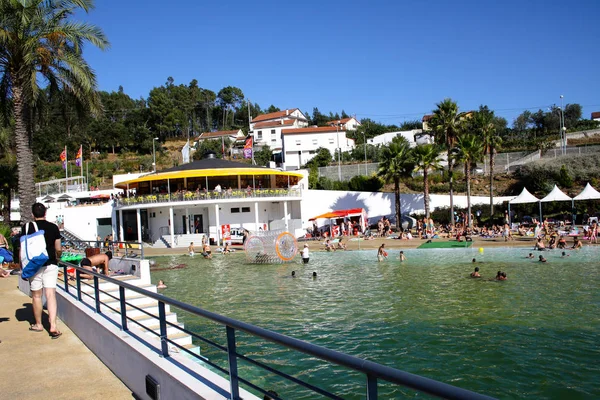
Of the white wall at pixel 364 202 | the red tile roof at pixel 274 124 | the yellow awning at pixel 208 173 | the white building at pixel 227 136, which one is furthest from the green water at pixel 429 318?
the white building at pixel 227 136

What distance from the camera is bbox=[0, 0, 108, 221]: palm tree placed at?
17297mm

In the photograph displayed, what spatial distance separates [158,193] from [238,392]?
1669 inches

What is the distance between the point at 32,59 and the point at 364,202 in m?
35.0

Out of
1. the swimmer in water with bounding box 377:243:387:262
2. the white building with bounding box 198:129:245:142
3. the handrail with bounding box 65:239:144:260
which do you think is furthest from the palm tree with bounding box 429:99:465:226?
the white building with bounding box 198:129:245:142

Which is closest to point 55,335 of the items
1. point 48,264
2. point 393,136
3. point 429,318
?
point 48,264

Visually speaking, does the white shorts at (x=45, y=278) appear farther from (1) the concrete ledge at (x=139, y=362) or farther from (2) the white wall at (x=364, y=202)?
(2) the white wall at (x=364, y=202)

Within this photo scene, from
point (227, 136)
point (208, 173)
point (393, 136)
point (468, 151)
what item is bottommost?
point (208, 173)

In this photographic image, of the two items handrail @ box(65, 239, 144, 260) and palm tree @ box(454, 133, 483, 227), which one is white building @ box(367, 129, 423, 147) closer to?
palm tree @ box(454, 133, 483, 227)

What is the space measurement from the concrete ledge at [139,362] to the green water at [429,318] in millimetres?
3734

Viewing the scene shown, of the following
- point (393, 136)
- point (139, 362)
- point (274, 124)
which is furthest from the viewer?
point (274, 124)

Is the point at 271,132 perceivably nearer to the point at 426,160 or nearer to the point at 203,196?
the point at 203,196

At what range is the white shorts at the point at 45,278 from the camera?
7707mm

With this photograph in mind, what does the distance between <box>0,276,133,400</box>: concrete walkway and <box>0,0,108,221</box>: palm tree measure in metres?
11.2

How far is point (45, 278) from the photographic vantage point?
25.4 ft
